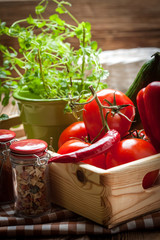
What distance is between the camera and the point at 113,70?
62.4 inches

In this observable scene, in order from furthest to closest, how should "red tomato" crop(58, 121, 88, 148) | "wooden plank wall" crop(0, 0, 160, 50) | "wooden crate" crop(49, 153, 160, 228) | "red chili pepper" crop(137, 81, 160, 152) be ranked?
"wooden plank wall" crop(0, 0, 160, 50), "red tomato" crop(58, 121, 88, 148), "red chili pepper" crop(137, 81, 160, 152), "wooden crate" crop(49, 153, 160, 228)

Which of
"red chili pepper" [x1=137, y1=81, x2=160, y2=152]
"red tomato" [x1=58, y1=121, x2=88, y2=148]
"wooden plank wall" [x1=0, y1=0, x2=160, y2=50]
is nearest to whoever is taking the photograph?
"red chili pepper" [x1=137, y1=81, x2=160, y2=152]

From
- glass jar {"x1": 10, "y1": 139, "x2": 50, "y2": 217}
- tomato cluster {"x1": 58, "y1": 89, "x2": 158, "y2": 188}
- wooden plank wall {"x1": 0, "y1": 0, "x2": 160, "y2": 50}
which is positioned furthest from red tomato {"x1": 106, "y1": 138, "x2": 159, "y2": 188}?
wooden plank wall {"x1": 0, "y1": 0, "x2": 160, "y2": 50}

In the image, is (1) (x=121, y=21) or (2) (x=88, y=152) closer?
(2) (x=88, y=152)

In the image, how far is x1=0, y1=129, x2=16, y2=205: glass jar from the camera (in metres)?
0.80

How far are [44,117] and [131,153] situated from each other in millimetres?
342

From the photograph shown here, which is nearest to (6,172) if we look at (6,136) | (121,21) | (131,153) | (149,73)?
(6,136)

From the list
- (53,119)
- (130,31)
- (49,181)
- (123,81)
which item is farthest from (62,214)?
(130,31)

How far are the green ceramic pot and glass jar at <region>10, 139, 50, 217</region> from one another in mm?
239

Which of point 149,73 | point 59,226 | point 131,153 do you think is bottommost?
point 59,226

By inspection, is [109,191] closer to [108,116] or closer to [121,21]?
[108,116]

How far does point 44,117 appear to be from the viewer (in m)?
0.99

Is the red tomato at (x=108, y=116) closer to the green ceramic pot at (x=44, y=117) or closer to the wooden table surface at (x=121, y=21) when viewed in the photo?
the green ceramic pot at (x=44, y=117)

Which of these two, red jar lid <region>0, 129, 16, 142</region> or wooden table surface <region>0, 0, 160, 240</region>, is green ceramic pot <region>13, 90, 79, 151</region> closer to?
red jar lid <region>0, 129, 16, 142</region>
